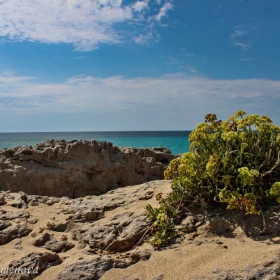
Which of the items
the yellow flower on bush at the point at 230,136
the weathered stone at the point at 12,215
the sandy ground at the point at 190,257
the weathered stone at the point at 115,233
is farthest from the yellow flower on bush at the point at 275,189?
the weathered stone at the point at 12,215

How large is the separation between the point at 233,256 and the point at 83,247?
2035mm

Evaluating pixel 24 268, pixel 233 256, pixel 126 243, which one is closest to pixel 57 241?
pixel 24 268

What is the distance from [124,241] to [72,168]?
4.75 metres

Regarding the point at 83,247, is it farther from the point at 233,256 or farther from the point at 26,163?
the point at 26,163

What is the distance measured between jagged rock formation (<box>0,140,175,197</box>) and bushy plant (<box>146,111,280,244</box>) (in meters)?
4.35

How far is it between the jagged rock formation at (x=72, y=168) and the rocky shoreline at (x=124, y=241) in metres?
1.99

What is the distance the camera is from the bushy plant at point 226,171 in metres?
4.34

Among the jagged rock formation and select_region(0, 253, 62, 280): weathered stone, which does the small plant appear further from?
the jagged rock formation

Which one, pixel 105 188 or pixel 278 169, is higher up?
pixel 278 169

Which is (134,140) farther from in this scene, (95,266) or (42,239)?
(95,266)

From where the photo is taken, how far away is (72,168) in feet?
29.0

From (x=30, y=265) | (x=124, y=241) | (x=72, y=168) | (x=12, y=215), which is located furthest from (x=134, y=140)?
(x=30, y=265)

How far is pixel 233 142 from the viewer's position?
189 inches

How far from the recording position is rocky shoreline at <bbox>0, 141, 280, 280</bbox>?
145 inches
